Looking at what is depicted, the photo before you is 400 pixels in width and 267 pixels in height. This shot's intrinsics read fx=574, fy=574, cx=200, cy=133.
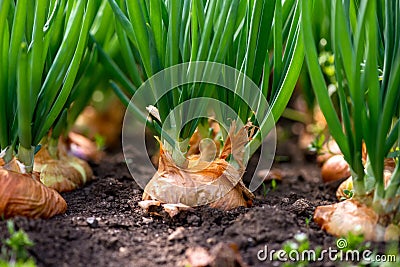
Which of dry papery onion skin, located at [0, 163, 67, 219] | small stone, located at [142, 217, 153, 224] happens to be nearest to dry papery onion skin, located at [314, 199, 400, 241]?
small stone, located at [142, 217, 153, 224]

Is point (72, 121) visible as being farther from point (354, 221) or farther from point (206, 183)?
point (354, 221)

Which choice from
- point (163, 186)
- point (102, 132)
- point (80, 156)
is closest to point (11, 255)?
point (163, 186)

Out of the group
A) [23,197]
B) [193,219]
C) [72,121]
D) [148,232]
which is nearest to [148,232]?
[148,232]

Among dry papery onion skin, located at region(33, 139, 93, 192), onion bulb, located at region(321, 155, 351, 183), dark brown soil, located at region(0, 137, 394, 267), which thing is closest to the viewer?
dark brown soil, located at region(0, 137, 394, 267)

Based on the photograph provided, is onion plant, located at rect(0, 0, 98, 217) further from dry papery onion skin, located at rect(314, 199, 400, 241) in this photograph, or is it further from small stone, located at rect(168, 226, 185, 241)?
dry papery onion skin, located at rect(314, 199, 400, 241)

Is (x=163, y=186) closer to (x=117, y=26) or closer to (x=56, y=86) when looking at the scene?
(x=56, y=86)

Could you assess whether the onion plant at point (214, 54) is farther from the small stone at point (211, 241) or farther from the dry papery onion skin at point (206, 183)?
the small stone at point (211, 241)

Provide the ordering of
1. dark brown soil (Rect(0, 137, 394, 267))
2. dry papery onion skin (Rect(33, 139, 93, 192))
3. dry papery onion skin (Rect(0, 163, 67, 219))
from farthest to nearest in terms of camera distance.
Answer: dry papery onion skin (Rect(33, 139, 93, 192))
dry papery onion skin (Rect(0, 163, 67, 219))
dark brown soil (Rect(0, 137, 394, 267))
